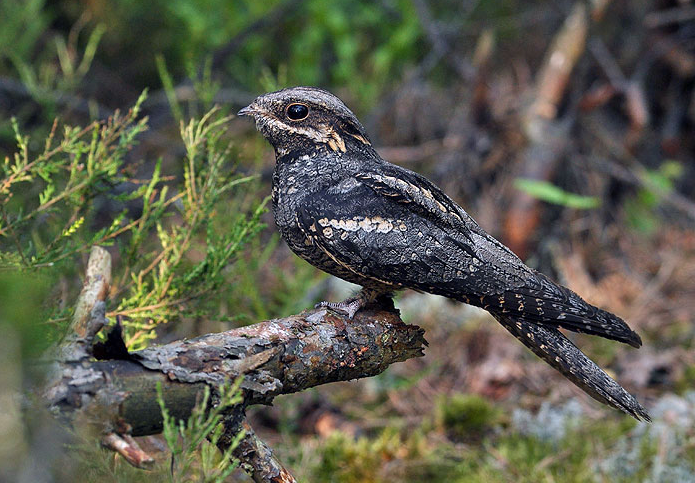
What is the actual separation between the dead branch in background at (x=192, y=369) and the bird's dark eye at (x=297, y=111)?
0.73 meters

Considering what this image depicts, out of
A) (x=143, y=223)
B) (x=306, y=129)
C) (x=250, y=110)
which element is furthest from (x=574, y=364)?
(x=143, y=223)

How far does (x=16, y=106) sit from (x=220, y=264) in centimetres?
397

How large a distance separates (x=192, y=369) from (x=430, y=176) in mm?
4360

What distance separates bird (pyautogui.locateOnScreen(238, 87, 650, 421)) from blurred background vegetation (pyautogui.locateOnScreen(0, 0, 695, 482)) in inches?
10.0

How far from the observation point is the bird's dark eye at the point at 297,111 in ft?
7.98

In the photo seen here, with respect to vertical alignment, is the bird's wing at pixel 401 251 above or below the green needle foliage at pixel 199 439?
above

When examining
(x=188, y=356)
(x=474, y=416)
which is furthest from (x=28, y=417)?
(x=474, y=416)

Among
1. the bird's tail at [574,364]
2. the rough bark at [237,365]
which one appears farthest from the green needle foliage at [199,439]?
the bird's tail at [574,364]

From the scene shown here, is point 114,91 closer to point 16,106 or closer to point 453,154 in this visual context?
point 16,106

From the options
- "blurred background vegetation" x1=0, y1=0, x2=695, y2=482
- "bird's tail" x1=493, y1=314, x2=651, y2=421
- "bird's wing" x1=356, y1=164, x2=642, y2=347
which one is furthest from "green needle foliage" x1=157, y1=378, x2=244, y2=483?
"bird's tail" x1=493, y1=314, x2=651, y2=421

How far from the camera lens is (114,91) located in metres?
6.46

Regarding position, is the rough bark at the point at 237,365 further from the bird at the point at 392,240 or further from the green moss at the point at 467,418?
the green moss at the point at 467,418

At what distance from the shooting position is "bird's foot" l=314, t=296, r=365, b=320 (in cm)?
232

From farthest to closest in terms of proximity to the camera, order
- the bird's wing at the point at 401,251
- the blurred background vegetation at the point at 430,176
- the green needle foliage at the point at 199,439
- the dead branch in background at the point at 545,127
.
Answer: the dead branch in background at the point at 545,127
the blurred background vegetation at the point at 430,176
the bird's wing at the point at 401,251
the green needle foliage at the point at 199,439
